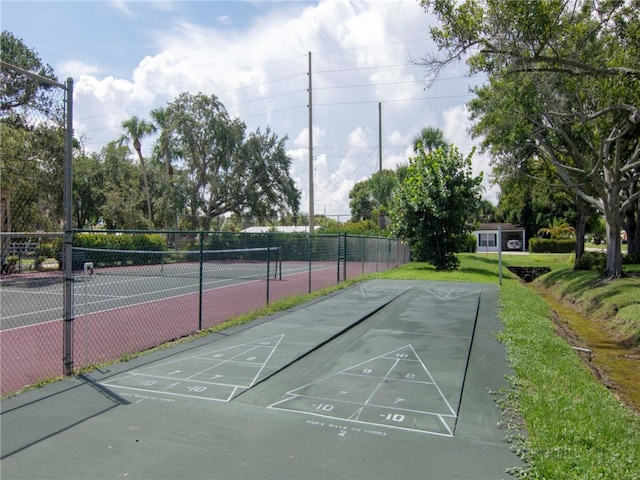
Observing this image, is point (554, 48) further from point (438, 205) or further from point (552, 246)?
point (552, 246)

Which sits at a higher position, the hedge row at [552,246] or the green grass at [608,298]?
the hedge row at [552,246]

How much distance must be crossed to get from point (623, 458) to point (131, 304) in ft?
36.0

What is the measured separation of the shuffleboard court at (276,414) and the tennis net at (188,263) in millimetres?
3407

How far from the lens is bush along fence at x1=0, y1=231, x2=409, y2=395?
266 inches

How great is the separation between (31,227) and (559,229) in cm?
4965

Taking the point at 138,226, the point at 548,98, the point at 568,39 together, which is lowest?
the point at 138,226

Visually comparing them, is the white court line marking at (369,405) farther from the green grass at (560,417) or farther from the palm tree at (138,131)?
the palm tree at (138,131)

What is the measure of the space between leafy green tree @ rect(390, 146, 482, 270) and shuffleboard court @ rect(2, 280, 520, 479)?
51.1 ft

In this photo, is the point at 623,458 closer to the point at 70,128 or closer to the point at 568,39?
the point at 70,128

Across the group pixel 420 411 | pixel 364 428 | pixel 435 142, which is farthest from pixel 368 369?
pixel 435 142

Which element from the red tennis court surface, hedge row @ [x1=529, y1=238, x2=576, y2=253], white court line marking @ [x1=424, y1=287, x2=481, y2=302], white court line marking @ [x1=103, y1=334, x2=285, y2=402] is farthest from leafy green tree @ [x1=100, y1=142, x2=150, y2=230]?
hedge row @ [x1=529, y1=238, x2=576, y2=253]

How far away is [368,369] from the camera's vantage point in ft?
21.9

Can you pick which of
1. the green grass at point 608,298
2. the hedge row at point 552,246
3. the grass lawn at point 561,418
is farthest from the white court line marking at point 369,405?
the hedge row at point 552,246

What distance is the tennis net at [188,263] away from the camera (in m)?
10.7
